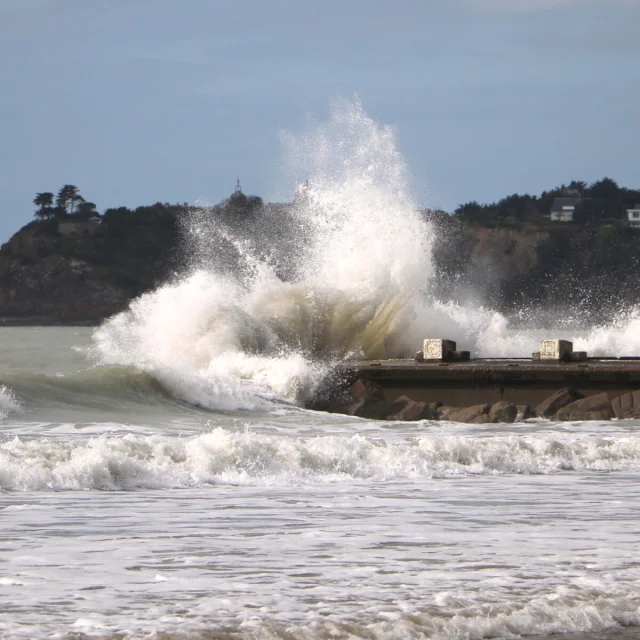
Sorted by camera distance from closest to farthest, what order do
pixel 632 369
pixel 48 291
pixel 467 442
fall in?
pixel 467 442, pixel 632 369, pixel 48 291

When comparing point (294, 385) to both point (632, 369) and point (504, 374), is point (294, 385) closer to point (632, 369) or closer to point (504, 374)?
point (504, 374)

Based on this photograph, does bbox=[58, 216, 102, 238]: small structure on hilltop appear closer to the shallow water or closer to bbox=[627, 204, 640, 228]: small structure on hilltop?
bbox=[627, 204, 640, 228]: small structure on hilltop

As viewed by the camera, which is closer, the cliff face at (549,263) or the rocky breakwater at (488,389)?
the rocky breakwater at (488,389)

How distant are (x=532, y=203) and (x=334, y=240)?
5289 inches

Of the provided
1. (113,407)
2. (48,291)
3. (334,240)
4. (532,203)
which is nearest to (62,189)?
(48,291)

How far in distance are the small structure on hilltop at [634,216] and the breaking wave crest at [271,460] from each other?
467 ft

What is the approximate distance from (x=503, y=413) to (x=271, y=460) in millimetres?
7344

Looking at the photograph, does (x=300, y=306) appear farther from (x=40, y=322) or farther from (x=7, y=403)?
(x=40, y=322)

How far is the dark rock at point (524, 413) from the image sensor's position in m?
19.2

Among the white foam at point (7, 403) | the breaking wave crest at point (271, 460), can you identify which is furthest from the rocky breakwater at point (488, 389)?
the white foam at point (7, 403)

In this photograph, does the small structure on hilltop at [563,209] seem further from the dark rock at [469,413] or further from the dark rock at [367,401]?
the dark rock at [469,413]

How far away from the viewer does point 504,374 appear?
19984 millimetres

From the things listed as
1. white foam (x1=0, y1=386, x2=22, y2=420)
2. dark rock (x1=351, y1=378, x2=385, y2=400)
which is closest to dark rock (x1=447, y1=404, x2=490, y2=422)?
dark rock (x1=351, y1=378, x2=385, y2=400)

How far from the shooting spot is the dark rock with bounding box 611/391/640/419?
62.1 ft
